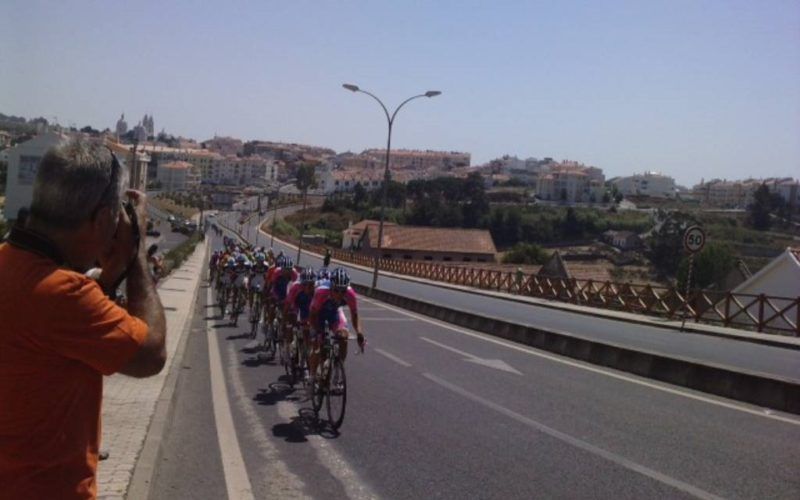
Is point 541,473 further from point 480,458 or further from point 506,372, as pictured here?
point 506,372

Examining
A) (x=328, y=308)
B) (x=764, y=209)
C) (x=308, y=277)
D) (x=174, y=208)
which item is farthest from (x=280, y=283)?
(x=174, y=208)

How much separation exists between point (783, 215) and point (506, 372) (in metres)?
53.5

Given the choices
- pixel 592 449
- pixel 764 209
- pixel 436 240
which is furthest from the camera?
pixel 436 240

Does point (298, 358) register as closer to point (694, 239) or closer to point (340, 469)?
point (340, 469)

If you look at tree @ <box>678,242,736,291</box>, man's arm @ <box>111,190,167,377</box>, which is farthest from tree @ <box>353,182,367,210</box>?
man's arm @ <box>111,190,167,377</box>

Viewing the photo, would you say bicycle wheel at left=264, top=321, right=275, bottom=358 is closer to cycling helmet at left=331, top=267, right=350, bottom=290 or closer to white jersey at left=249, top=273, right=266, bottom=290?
white jersey at left=249, top=273, right=266, bottom=290

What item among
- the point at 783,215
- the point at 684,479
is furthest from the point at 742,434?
the point at 783,215

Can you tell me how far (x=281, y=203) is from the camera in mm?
154500

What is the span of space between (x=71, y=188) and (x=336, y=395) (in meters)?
6.67

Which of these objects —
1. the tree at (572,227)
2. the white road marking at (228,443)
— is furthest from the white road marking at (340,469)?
the tree at (572,227)

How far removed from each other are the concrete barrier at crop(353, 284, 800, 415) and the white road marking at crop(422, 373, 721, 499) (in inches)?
159

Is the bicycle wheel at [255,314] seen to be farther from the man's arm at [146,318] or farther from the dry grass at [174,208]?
the dry grass at [174,208]

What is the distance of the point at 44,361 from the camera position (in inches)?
101

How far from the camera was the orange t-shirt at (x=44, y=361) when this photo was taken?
2539 mm
